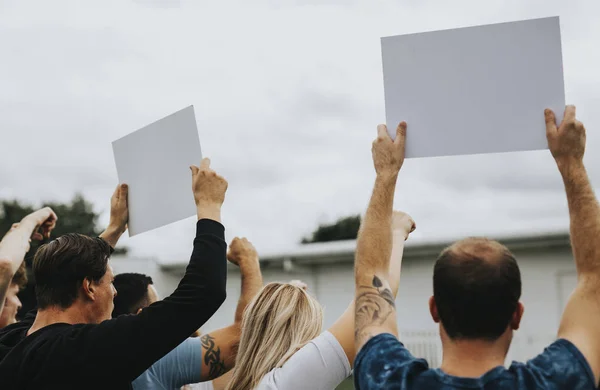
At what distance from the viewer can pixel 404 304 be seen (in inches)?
818

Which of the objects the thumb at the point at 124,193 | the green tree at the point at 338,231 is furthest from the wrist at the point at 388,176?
the green tree at the point at 338,231

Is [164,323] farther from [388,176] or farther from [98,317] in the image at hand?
[388,176]

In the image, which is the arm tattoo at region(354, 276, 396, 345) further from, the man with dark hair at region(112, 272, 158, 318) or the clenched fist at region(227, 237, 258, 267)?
the man with dark hair at region(112, 272, 158, 318)

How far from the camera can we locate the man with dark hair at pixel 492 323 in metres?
1.97

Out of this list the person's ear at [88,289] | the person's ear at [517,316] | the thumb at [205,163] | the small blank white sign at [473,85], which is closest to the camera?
the person's ear at [517,316]

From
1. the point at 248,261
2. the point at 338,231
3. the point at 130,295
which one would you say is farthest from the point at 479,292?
the point at 338,231

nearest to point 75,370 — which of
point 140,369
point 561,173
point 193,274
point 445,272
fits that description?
point 140,369

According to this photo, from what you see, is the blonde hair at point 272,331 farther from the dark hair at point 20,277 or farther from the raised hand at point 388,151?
the dark hair at point 20,277

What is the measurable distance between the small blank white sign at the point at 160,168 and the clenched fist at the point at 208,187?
19 centimetres

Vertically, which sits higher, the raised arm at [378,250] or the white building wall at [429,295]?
the raised arm at [378,250]

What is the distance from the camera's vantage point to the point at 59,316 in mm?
2787

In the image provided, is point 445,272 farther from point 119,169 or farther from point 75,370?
point 119,169

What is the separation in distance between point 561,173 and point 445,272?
54 centimetres

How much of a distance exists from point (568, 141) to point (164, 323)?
1517mm
